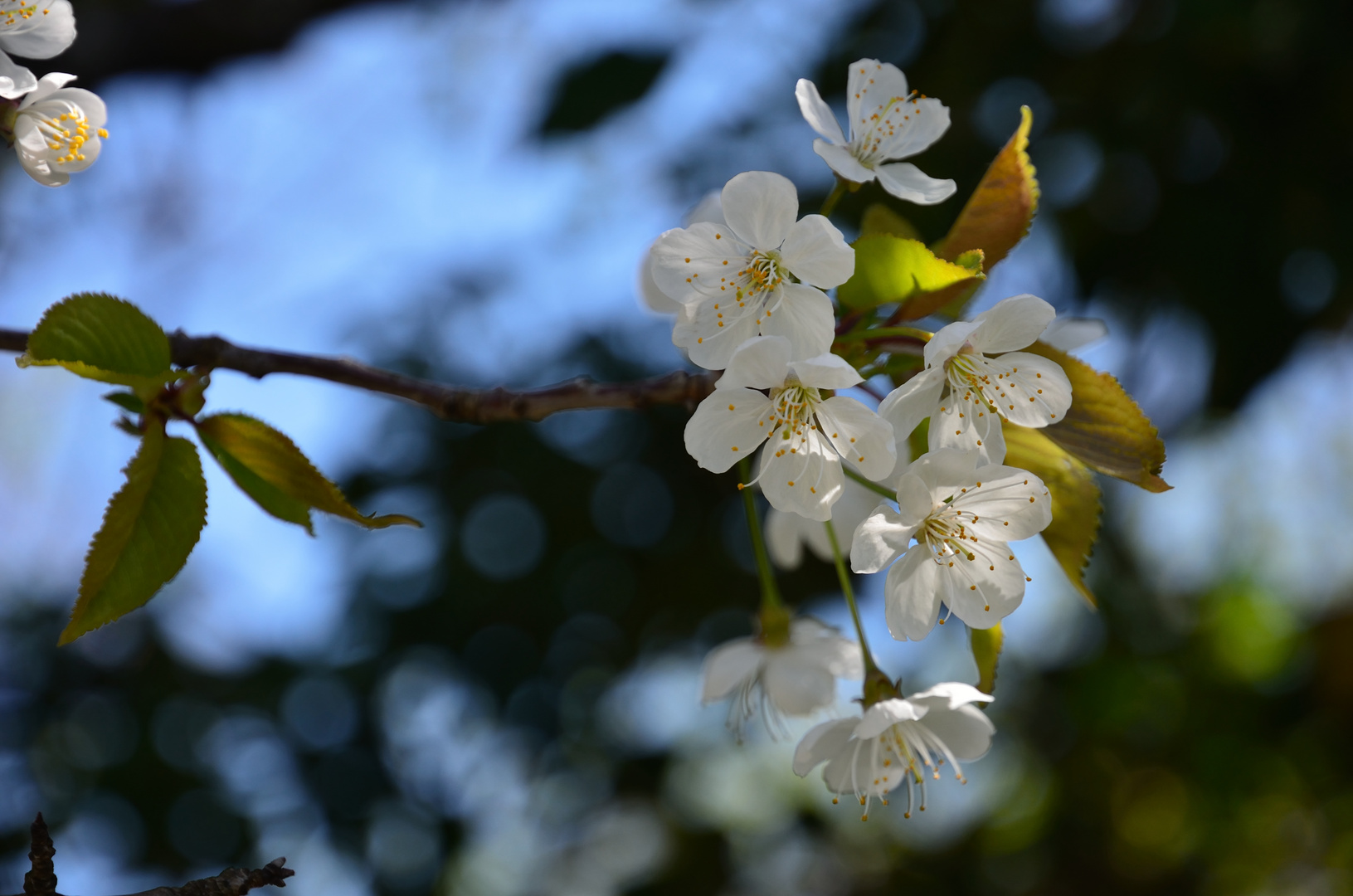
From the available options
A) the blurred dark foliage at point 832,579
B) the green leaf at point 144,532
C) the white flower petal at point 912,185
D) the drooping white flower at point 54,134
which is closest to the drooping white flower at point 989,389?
the white flower petal at point 912,185

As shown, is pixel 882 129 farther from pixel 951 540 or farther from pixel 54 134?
pixel 54 134

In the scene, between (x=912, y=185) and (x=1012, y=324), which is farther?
(x=912, y=185)

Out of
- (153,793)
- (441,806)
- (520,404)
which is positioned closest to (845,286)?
(520,404)

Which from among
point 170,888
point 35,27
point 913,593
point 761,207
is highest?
point 35,27

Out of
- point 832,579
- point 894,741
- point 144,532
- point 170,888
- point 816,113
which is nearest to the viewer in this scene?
point 170,888

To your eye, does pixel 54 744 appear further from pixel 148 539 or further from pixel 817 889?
pixel 817 889

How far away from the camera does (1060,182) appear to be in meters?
1.65

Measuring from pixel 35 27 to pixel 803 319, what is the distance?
22.7 inches

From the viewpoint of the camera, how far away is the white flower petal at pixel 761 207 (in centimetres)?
62

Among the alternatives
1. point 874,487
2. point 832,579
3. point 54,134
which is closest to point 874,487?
point 874,487

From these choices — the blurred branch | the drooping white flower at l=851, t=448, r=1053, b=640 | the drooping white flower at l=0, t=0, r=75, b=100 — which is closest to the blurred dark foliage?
the drooping white flower at l=0, t=0, r=75, b=100

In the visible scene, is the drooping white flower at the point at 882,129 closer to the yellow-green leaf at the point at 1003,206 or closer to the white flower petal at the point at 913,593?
the yellow-green leaf at the point at 1003,206

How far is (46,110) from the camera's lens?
0.66 m

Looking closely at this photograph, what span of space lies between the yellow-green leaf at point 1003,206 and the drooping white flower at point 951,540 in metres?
0.17
